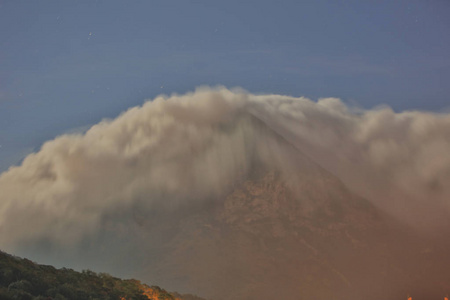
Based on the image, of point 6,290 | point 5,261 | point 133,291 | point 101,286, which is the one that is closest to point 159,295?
point 133,291

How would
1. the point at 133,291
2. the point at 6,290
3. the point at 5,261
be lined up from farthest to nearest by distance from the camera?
the point at 133,291 → the point at 5,261 → the point at 6,290

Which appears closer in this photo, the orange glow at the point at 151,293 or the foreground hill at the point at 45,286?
the foreground hill at the point at 45,286

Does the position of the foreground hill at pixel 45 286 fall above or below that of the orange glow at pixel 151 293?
below

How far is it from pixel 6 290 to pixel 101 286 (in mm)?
18840

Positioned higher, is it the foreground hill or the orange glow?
the orange glow

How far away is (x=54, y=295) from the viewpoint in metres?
36.1

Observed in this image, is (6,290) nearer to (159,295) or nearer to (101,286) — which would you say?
(101,286)

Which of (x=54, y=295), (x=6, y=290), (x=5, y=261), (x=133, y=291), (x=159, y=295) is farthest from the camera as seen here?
(x=159, y=295)

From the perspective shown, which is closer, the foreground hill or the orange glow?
the foreground hill

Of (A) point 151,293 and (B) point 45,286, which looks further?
(A) point 151,293

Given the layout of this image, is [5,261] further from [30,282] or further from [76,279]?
[76,279]

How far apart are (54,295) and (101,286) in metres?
13.8

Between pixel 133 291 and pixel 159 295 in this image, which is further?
pixel 159 295

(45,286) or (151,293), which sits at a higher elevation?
(151,293)
